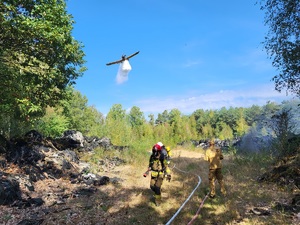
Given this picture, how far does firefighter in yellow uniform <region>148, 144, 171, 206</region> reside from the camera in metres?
9.42

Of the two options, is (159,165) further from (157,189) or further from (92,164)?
(92,164)

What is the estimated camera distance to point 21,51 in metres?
11.4

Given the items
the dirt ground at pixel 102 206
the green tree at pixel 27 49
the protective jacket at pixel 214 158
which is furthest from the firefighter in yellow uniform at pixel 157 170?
the green tree at pixel 27 49

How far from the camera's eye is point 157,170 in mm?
9672

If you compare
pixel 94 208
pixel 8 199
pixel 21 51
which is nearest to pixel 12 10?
pixel 21 51

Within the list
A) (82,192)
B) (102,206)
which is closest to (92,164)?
(82,192)

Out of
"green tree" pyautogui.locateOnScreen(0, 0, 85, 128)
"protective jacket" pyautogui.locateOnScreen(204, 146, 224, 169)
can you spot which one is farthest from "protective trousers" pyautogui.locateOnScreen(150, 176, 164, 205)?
"green tree" pyautogui.locateOnScreen(0, 0, 85, 128)

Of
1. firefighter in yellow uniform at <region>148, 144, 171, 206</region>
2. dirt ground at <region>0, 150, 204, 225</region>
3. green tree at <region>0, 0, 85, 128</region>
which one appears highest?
green tree at <region>0, 0, 85, 128</region>

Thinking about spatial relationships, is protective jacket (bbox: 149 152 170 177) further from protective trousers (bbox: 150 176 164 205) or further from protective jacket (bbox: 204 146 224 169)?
protective jacket (bbox: 204 146 224 169)

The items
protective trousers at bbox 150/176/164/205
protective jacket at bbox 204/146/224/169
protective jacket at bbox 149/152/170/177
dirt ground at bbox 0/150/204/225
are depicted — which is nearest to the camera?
dirt ground at bbox 0/150/204/225

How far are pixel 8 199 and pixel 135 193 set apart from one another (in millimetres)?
4595

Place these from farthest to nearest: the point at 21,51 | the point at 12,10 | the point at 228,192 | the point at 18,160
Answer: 1. the point at 18,160
2. the point at 21,51
3. the point at 228,192
4. the point at 12,10

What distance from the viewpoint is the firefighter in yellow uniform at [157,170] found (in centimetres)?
942

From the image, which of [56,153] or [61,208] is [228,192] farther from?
[56,153]
